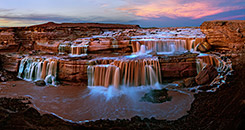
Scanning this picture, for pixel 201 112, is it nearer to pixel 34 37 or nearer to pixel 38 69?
pixel 38 69

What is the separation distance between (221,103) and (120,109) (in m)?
4.06

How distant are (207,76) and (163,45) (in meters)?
5.50

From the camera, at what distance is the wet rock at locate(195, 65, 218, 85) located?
990 centimetres

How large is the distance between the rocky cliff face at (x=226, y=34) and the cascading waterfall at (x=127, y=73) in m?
5.54

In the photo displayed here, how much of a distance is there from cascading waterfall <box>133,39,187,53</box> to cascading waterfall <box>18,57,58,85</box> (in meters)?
6.57

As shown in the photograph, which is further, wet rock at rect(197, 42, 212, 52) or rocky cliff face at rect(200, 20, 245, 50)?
wet rock at rect(197, 42, 212, 52)

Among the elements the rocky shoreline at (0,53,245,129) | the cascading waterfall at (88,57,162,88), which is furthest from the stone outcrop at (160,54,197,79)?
the rocky shoreline at (0,53,245,129)

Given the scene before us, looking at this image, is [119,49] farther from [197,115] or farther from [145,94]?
[197,115]

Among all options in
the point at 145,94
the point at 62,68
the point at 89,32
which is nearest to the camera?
the point at 145,94

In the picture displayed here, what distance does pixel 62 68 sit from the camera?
12.1 m

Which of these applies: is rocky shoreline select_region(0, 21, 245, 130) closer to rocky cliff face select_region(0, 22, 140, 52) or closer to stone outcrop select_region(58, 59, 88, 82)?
stone outcrop select_region(58, 59, 88, 82)

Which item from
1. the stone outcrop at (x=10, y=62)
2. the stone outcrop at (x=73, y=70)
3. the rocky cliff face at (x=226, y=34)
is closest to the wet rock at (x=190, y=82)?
the rocky cliff face at (x=226, y=34)

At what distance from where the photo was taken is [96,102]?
8.84 meters

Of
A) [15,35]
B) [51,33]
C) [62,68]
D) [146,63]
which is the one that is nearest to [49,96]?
[62,68]
